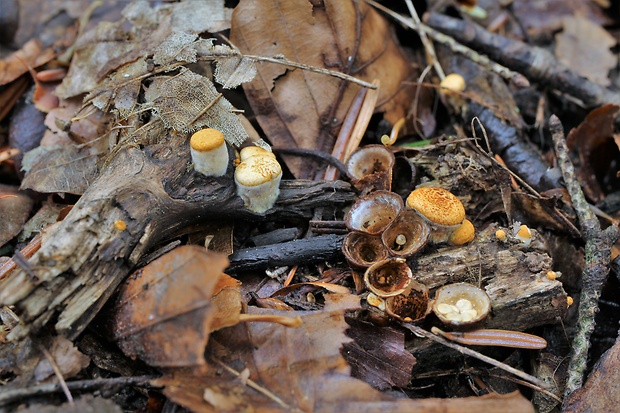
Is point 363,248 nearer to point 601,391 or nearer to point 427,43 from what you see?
point 601,391

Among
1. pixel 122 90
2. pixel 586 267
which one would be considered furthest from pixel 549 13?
pixel 122 90

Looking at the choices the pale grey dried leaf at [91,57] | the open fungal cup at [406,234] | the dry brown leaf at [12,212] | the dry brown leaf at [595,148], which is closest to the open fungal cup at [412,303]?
the open fungal cup at [406,234]

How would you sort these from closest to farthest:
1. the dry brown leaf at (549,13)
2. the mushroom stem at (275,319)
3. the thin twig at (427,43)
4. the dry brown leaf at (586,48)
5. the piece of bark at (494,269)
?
the mushroom stem at (275,319)
the piece of bark at (494,269)
the thin twig at (427,43)
the dry brown leaf at (586,48)
the dry brown leaf at (549,13)

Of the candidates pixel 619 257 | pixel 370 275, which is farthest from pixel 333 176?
pixel 619 257

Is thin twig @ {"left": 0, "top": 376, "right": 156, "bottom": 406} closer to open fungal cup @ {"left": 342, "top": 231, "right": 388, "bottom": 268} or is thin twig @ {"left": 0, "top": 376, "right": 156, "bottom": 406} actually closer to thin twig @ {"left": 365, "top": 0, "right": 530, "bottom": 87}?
open fungal cup @ {"left": 342, "top": 231, "right": 388, "bottom": 268}

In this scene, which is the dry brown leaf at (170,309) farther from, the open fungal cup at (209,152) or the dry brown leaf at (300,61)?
the dry brown leaf at (300,61)

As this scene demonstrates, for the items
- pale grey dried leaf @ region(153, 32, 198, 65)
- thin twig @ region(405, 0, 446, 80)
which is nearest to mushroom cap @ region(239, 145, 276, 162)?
pale grey dried leaf @ region(153, 32, 198, 65)

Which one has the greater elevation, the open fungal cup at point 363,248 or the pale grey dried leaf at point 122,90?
the pale grey dried leaf at point 122,90
